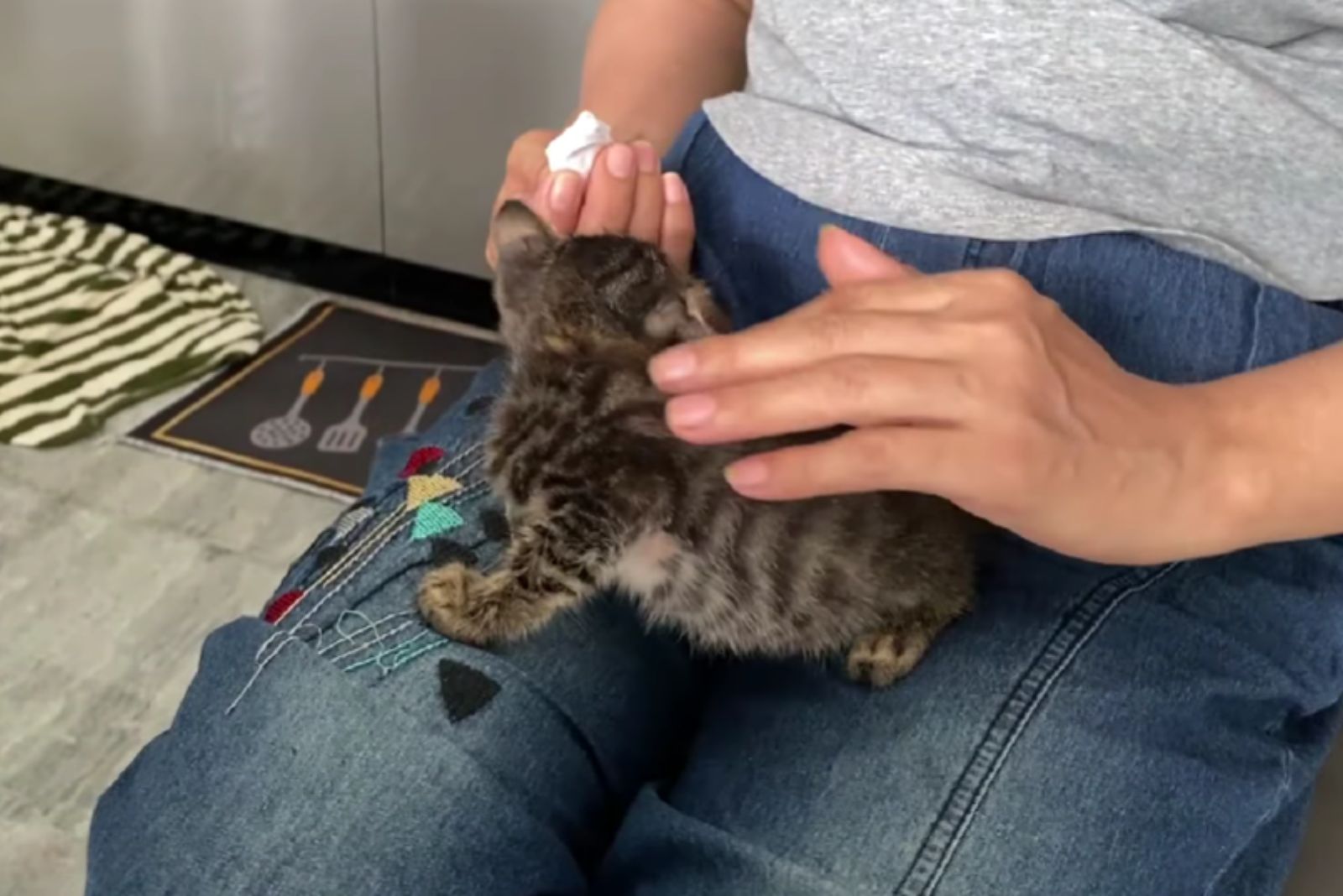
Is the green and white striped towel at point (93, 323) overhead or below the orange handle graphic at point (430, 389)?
overhead

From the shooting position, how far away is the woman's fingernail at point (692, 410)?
63 cm

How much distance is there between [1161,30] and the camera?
0.77m

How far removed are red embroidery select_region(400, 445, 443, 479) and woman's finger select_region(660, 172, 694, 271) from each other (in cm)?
19

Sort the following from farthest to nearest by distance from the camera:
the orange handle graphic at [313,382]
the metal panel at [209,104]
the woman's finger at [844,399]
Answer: the metal panel at [209,104] < the orange handle graphic at [313,382] < the woman's finger at [844,399]

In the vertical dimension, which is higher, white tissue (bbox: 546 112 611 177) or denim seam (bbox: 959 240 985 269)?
denim seam (bbox: 959 240 985 269)

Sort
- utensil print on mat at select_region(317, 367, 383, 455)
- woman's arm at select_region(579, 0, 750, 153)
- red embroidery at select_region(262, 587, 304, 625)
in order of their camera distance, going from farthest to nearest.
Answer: utensil print on mat at select_region(317, 367, 383, 455) < woman's arm at select_region(579, 0, 750, 153) < red embroidery at select_region(262, 587, 304, 625)

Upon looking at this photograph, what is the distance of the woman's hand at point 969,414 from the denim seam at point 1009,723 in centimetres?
9

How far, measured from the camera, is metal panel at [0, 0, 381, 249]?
78.6 inches

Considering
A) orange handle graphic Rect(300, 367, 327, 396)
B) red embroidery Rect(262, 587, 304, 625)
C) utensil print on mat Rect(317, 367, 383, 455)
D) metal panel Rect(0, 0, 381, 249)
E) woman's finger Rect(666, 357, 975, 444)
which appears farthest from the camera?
metal panel Rect(0, 0, 381, 249)

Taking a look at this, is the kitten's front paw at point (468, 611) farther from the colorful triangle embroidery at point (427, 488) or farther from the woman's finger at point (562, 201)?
the woman's finger at point (562, 201)

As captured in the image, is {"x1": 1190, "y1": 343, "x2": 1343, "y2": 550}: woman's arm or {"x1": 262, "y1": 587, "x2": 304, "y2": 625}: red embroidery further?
{"x1": 262, "y1": 587, "x2": 304, "y2": 625}: red embroidery

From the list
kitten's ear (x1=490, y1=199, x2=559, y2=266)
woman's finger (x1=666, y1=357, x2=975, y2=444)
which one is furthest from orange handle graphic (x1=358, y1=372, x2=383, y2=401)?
woman's finger (x1=666, y1=357, x2=975, y2=444)

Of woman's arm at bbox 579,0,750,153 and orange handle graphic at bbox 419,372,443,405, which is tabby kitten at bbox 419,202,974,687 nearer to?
woman's arm at bbox 579,0,750,153

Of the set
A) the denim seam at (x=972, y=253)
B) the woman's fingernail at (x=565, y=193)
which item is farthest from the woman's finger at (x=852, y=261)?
the woman's fingernail at (x=565, y=193)
